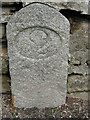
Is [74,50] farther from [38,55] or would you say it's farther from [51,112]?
[51,112]

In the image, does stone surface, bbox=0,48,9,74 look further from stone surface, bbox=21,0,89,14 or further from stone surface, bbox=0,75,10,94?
stone surface, bbox=21,0,89,14

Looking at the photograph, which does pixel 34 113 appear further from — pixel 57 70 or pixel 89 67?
pixel 89 67

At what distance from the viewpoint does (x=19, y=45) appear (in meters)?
1.85

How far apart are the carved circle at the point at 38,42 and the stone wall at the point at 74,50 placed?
196mm

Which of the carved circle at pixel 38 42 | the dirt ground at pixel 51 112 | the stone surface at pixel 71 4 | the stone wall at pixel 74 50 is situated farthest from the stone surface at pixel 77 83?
the stone surface at pixel 71 4

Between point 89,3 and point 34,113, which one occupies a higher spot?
point 89,3

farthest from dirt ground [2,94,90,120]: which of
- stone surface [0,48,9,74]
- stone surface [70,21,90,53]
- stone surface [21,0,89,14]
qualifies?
stone surface [21,0,89,14]

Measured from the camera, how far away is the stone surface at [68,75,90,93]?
2184 millimetres

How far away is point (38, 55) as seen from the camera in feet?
6.17

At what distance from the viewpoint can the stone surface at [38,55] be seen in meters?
1.77

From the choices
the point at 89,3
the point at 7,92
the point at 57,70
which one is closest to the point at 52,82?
the point at 57,70

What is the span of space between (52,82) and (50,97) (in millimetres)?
122

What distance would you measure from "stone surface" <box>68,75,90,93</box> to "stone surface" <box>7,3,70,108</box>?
0.17 m

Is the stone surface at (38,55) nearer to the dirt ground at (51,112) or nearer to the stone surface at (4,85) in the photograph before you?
the dirt ground at (51,112)
